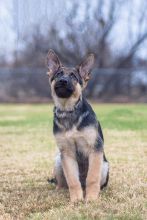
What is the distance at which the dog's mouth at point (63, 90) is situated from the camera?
5.83 metres

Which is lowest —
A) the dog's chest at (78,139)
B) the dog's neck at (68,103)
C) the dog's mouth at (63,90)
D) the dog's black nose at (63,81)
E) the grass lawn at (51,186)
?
the grass lawn at (51,186)

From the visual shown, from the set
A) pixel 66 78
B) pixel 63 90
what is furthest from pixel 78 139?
pixel 66 78

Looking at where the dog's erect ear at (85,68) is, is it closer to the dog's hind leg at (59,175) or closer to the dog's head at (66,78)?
the dog's head at (66,78)

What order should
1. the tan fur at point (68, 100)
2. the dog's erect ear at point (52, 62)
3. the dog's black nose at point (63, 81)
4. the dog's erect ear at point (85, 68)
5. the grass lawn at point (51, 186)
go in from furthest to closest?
the dog's erect ear at point (52, 62)
the dog's erect ear at point (85, 68)
the tan fur at point (68, 100)
the dog's black nose at point (63, 81)
the grass lawn at point (51, 186)

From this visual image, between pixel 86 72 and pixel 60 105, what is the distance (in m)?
0.50

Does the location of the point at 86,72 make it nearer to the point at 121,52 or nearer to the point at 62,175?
the point at 62,175

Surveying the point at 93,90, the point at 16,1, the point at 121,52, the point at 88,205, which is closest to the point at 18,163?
the point at 88,205

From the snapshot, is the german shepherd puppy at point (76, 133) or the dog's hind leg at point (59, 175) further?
the dog's hind leg at point (59, 175)

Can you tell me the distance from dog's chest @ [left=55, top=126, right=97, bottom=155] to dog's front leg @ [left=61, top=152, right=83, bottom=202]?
12cm

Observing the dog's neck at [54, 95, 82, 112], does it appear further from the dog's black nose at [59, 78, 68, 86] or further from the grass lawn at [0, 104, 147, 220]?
the grass lawn at [0, 104, 147, 220]

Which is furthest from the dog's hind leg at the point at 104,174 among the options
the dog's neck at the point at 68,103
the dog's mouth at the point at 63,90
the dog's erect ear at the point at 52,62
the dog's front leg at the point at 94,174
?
the dog's erect ear at the point at 52,62

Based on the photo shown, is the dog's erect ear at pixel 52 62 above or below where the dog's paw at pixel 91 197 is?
above

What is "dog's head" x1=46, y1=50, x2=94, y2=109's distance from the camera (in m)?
5.84

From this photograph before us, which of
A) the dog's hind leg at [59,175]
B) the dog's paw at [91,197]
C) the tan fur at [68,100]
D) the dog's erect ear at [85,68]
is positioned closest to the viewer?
the dog's paw at [91,197]
